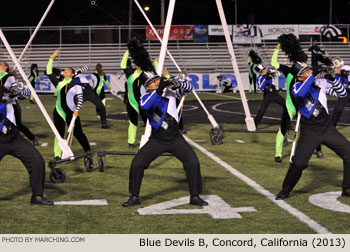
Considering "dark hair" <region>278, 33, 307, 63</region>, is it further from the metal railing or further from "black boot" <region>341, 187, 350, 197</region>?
the metal railing

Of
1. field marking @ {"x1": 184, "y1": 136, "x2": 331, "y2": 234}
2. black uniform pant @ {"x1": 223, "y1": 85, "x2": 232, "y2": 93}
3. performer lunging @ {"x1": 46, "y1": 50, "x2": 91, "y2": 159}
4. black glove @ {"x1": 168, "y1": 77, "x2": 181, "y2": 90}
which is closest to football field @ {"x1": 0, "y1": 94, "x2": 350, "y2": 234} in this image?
field marking @ {"x1": 184, "y1": 136, "x2": 331, "y2": 234}

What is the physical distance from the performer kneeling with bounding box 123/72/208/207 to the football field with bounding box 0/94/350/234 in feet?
0.91

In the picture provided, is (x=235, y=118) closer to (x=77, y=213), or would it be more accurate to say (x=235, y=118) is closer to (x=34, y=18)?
(x=77, y=213)

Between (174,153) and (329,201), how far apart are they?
7.11ft

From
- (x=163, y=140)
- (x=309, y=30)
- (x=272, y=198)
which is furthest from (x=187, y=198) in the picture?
(x=309, y=30)

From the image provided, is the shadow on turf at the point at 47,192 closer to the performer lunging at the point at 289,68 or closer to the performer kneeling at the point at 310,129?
the performer kneeling at the point at 310,129

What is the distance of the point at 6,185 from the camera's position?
35.7 ft

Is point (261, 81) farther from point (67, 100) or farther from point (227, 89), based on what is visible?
point (227, 89)

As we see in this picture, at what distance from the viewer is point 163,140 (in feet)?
30.2

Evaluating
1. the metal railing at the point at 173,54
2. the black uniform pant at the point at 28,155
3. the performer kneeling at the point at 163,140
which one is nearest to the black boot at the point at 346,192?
the performer kneeling at the point at 163,140

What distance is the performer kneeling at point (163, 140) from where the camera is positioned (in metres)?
9.12

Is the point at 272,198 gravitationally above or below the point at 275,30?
below

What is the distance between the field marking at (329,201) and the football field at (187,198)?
0.5 inches

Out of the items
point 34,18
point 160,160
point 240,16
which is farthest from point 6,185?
point 240,16
